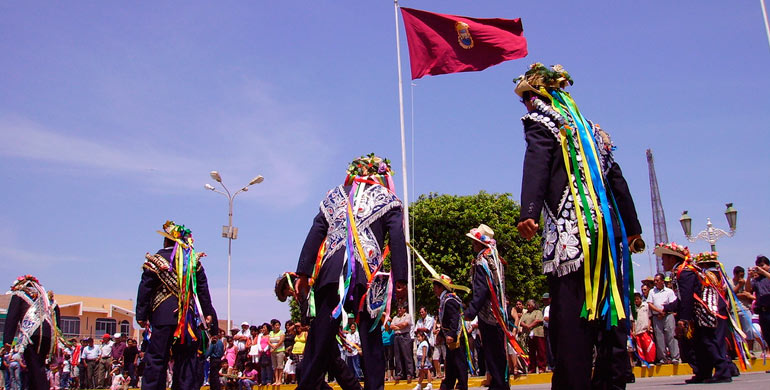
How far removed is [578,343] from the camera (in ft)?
12.2

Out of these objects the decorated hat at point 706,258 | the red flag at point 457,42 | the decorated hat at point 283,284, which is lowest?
the decorated hat at point 283,284

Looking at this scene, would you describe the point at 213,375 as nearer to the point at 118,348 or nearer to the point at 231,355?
the point at 231,355

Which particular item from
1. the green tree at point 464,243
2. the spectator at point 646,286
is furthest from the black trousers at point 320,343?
the green tree at point 464,243

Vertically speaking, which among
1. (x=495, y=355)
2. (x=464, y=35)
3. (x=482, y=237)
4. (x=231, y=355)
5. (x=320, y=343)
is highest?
(x=464, y=35)

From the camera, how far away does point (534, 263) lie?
32.7 meters

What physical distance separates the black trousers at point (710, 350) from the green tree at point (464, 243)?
22.1 meters

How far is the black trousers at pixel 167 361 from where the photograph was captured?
7.73 metres

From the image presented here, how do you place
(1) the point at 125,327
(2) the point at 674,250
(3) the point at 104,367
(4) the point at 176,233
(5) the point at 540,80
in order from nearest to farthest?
(5) the point at 540,80 < (4) the point at 176,233 < (2) the point at 674,250 < (3) the point at 104,367 < (1) the point at 125,327

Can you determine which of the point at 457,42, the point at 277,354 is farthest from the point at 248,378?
the point at 457,42

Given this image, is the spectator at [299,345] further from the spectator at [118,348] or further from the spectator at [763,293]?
the spectator at [763,293]

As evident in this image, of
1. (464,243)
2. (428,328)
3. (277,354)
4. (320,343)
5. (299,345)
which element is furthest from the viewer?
(464,243)

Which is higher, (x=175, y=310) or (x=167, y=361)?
(x=175, y=310)

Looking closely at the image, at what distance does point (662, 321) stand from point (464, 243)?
19.1 metres

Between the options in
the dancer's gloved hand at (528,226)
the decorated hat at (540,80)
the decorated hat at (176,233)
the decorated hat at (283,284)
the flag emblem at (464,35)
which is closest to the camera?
the dancer's gloved hand at (528,226)
